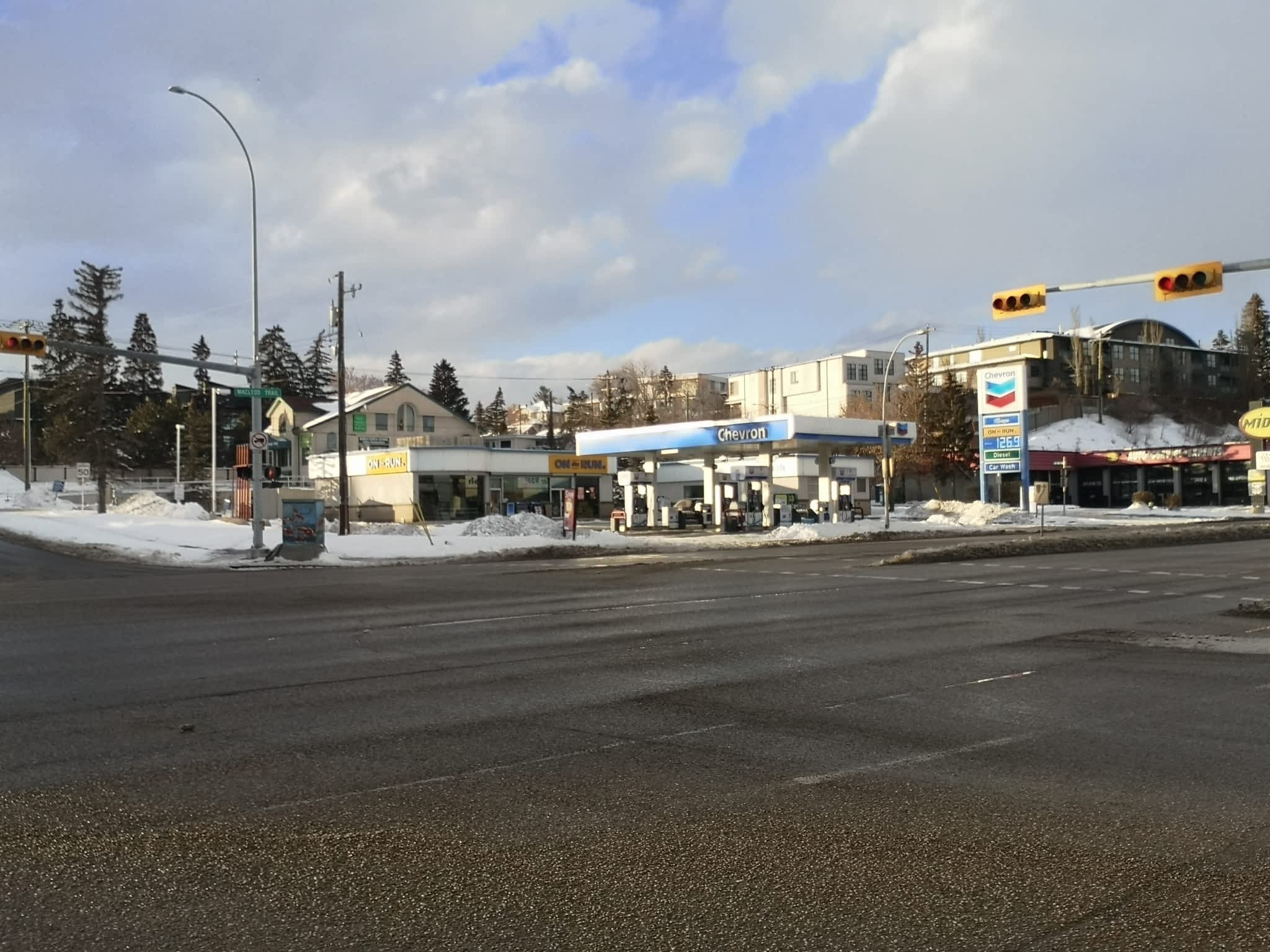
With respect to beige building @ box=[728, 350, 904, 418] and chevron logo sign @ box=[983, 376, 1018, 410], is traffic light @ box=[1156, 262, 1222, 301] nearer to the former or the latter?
chevron logo sign @ box=[983, 376, 1018, 410]

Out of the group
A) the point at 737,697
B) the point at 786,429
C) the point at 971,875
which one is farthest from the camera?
the point at 786,429

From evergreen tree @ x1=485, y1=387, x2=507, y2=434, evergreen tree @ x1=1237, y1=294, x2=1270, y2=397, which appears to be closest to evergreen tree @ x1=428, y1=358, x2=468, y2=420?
evergreen tree @ x1=485, y1=387, x2=507, y2=434

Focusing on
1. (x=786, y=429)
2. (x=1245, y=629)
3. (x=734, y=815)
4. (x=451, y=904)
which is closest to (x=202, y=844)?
(x=451, y=904)

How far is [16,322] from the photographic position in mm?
40844

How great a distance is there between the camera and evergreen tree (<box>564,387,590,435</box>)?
11425cm

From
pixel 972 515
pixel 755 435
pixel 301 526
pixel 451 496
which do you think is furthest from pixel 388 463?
pixel 972 515

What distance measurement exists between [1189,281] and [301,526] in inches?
879

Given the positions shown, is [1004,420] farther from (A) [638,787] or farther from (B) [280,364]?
(B) [280,364]

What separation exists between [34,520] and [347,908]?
47.8 metres

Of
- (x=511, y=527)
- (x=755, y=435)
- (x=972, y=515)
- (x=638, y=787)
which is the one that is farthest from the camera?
(x=972, y=515)

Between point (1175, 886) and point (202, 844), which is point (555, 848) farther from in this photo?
point (1175, 886)

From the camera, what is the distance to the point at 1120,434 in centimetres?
10231

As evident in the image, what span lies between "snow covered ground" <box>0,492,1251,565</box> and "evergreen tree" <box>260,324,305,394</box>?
224ft

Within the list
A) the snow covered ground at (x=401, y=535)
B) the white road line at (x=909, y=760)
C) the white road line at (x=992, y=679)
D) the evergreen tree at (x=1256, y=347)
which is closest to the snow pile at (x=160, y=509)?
the snow covered ground at (x=401, y=535)
